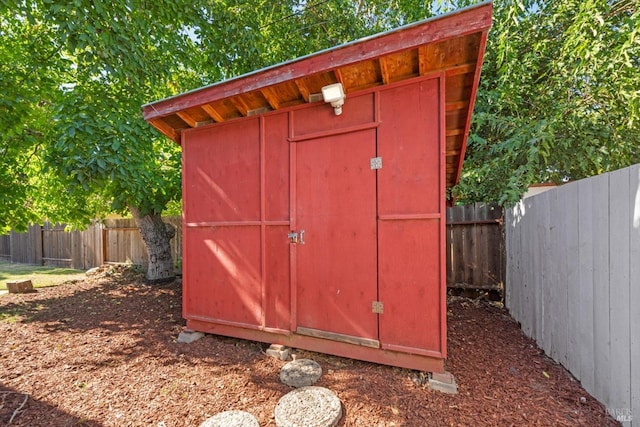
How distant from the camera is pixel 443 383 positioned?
2.38m

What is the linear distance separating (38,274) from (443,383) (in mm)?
10956

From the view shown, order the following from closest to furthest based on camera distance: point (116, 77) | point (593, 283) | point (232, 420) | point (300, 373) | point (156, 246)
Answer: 1. point (232, 420)
2. point (593, 283)
3. point (300, 373)
4. point (116, 77)
5. point (156, 246)

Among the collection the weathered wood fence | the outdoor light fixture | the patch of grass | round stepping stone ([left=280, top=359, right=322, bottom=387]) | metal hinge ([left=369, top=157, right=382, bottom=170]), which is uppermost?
the outdoor light fixture

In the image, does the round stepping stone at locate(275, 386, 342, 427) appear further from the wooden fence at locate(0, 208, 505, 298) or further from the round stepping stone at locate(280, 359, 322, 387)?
the wooden fence at locate(0, 208, 505, 298)

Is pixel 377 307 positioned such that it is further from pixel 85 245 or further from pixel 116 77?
pixel 85 245

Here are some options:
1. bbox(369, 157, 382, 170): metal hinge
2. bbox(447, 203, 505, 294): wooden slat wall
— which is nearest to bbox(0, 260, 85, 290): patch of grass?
bbox(369, 157, 382, 170): metal hinge

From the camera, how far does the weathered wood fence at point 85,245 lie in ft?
26.8

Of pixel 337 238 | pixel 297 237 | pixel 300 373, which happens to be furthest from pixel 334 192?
pixel 300 373

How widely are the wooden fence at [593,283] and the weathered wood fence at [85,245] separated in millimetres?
7497

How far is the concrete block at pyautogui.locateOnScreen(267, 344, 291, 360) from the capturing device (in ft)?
9.72

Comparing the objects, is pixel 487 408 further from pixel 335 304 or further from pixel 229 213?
pixel 229 213

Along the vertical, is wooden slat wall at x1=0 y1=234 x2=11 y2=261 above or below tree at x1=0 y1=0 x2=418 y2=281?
below

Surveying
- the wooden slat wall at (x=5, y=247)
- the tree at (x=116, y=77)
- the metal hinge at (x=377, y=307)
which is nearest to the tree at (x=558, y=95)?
the metal hinge at (x=377, y=307)

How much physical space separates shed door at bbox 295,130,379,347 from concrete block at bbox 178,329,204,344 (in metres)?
1.42
